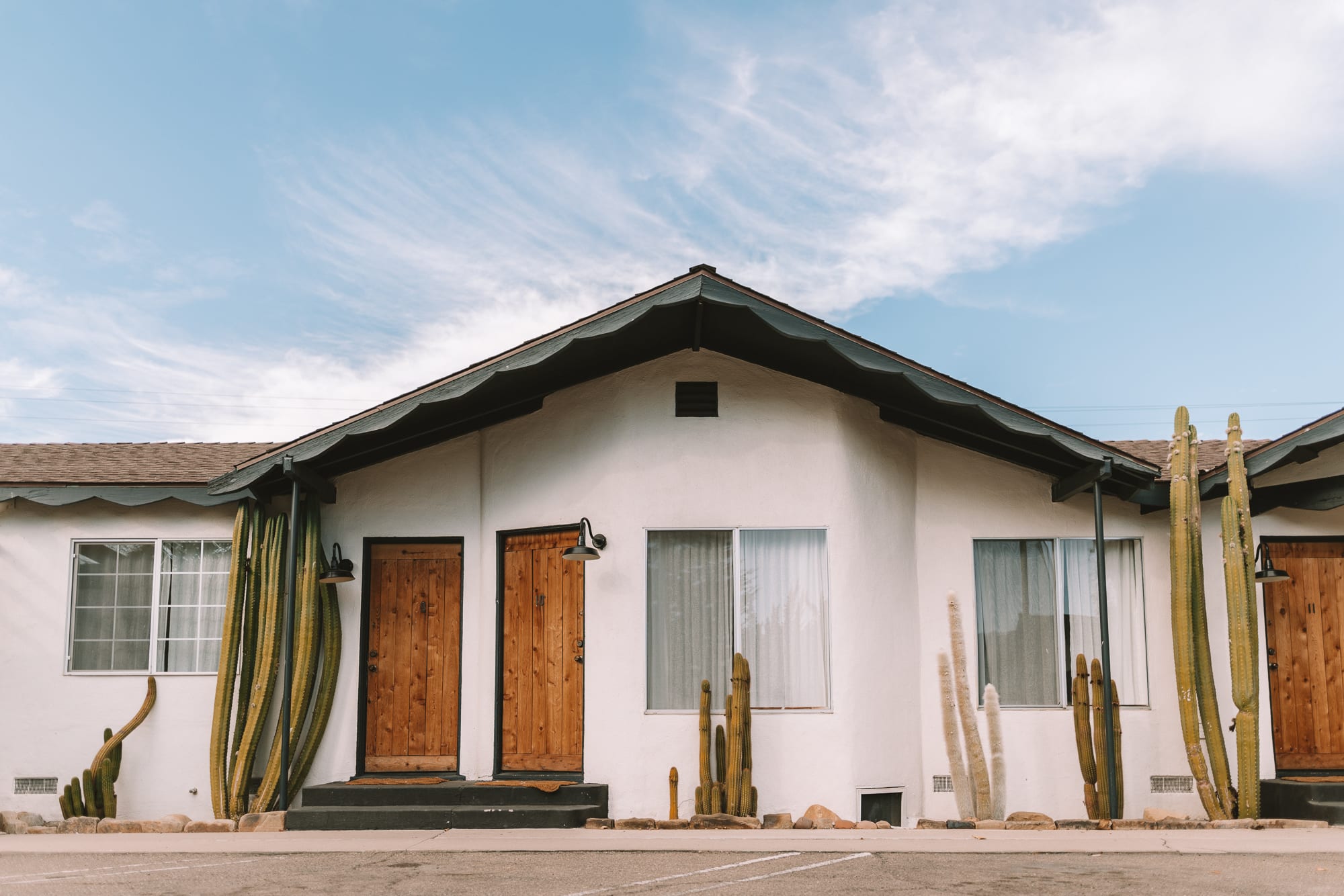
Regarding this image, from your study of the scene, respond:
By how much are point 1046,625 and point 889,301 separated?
1734cm

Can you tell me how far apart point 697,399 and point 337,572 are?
11.8 ft

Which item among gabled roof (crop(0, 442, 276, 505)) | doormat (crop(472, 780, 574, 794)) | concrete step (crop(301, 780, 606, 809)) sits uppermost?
gabled roof (crop(0, 442, 276, 505))

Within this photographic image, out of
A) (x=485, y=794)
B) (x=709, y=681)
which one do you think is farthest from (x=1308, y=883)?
(x=485, y=794)

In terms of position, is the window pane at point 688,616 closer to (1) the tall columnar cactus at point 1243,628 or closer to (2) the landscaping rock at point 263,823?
(2) the landscaping rock at point 263,823

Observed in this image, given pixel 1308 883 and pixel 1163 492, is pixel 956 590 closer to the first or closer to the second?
pixel 1163 492

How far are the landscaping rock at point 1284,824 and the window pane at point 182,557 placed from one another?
9462mm

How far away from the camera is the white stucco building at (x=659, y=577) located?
9922 millimetres

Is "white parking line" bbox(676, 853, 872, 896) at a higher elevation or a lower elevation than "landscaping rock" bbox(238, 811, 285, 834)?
higher

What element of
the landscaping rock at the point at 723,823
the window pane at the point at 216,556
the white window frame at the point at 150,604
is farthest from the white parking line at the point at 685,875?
the window pane at the point at 216,556

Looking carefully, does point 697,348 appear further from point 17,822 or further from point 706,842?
point 17,822

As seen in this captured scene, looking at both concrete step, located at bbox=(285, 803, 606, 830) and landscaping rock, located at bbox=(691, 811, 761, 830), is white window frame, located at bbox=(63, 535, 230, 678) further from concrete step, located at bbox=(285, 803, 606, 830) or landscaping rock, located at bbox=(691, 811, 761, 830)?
landscaping rock, located at bbox=(691, 811, 761, 830)

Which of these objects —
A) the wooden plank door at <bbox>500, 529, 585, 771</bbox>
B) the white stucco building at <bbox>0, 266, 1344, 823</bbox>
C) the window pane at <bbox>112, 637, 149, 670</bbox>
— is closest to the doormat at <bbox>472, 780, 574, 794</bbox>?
the white stucco building at <bbox>0, 266, 1344, 823</bbox>

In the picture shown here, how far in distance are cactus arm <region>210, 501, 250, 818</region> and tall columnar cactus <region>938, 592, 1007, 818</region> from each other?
6.25 m

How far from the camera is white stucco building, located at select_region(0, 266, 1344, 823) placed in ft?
32.6
